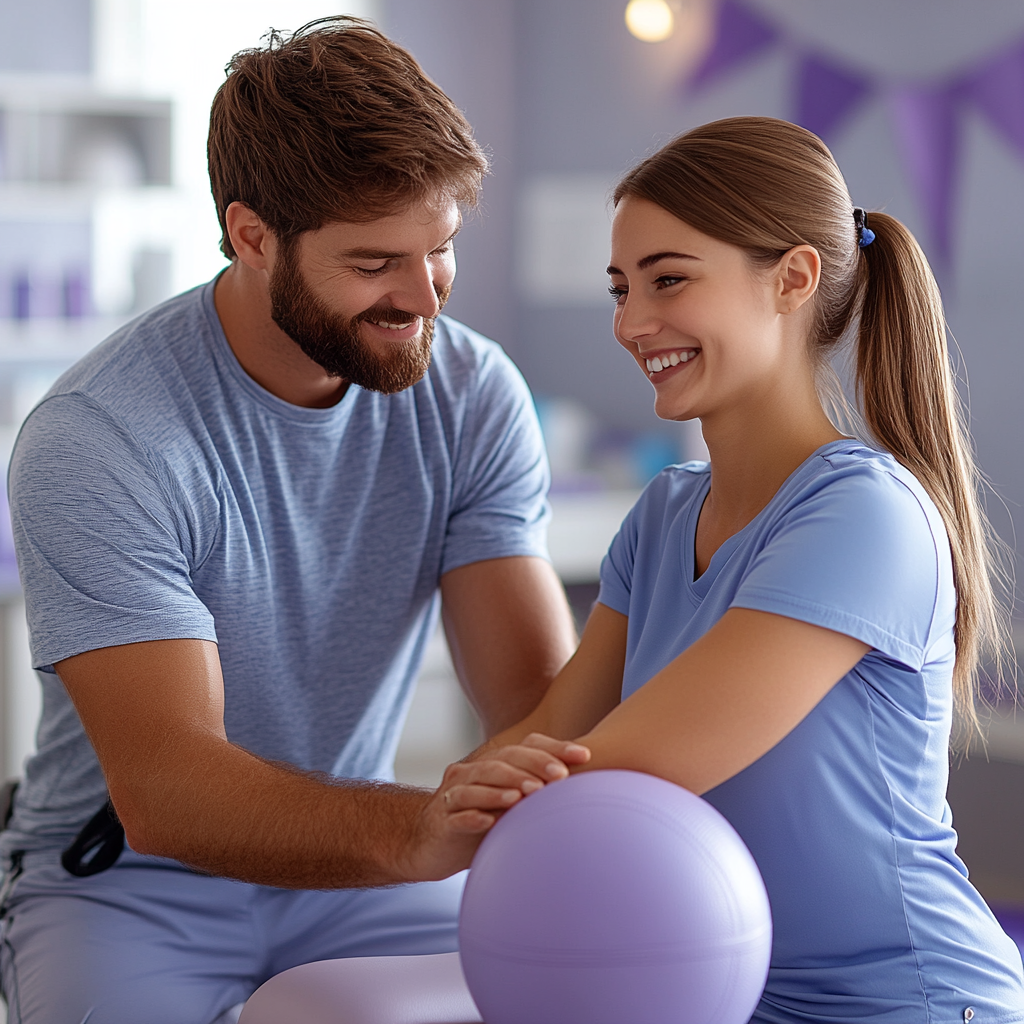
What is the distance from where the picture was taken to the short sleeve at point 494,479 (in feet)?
5.37

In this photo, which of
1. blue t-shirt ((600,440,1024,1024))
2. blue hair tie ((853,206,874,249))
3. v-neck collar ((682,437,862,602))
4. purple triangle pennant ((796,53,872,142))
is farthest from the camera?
purple triangle pennant ((796,53,872,142))

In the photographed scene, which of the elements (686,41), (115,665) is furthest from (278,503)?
(686,41)

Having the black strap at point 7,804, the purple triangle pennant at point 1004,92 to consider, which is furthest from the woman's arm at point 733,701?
the purple triangle pennant at point 1004,92

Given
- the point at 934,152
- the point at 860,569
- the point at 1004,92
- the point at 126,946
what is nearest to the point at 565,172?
the point at 934,152

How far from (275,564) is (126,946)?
48cm

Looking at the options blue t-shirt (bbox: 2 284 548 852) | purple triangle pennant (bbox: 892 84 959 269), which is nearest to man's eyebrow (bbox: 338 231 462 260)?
blue t-shirt (bbox: 2 284 548 852)

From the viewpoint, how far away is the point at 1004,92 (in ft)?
8.50

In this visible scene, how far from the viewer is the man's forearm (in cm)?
117

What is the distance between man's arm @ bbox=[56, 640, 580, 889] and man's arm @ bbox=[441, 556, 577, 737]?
1.27 ft

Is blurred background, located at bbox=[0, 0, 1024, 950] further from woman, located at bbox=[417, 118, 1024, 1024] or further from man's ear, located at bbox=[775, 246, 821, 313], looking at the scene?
man's ear, located at bbox=[775, 246, 821, 313]

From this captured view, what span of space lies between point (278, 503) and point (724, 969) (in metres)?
0.84

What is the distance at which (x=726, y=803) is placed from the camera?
1.10 meters

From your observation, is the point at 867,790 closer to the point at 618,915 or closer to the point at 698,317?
the point at 618,915

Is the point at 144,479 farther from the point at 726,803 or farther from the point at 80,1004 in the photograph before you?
the point at 726,803
